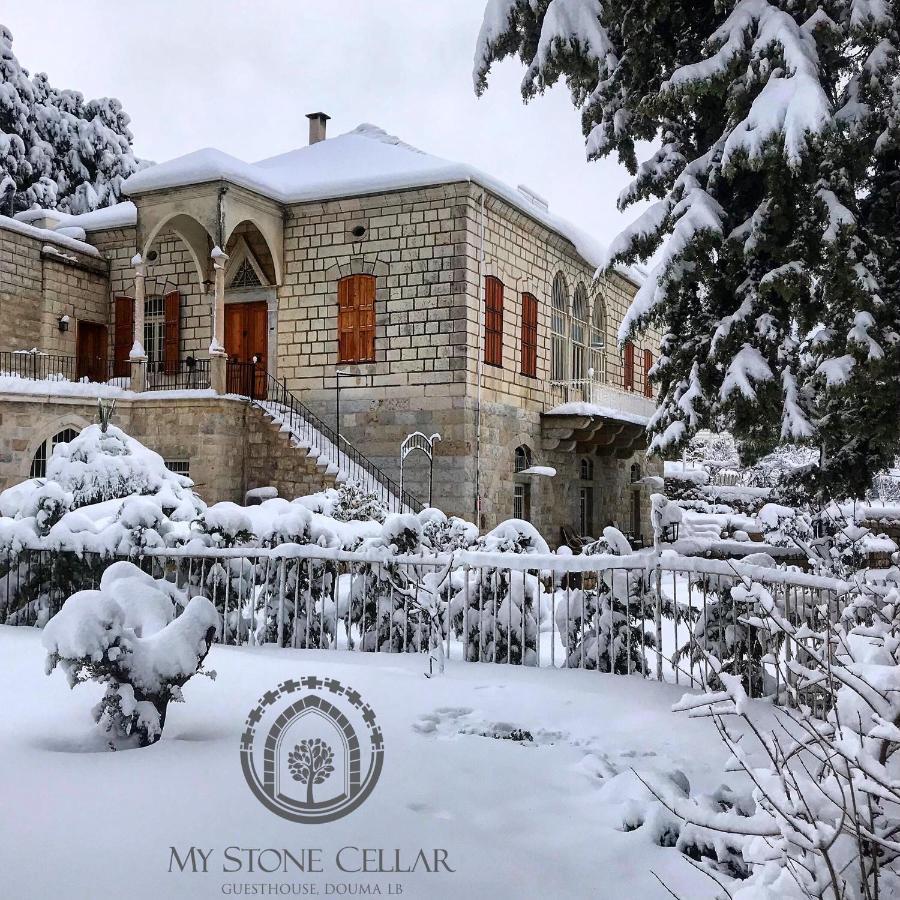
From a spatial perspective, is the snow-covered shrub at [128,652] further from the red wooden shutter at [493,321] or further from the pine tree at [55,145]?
the pine tree at [55,145]

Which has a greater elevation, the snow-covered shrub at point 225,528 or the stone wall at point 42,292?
the stone wall at point 42,292

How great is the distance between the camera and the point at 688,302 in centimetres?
739

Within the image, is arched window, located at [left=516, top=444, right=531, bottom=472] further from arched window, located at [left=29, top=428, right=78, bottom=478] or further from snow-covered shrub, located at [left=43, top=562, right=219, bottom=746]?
snow-covered shrub, located at [left=43, top=562, right=219, bottom=746]

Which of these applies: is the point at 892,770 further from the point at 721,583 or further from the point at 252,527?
the point at 252,527

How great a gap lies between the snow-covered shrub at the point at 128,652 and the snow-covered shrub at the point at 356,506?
666cm

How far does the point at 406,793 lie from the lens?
423cm

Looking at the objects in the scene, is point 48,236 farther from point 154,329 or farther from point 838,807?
point 838,807

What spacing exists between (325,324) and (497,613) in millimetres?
11452

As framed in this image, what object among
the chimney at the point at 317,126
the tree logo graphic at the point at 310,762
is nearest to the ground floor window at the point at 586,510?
the chimney at the point at 317,126

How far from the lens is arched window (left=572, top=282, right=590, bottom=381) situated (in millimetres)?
21922

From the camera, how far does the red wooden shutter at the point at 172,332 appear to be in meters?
19.4

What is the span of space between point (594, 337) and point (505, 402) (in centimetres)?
615

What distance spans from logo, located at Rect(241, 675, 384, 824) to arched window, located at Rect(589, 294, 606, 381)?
18.1 m

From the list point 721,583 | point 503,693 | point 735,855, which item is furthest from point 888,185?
point 735,855
